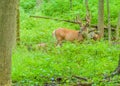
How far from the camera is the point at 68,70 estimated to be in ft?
29.3

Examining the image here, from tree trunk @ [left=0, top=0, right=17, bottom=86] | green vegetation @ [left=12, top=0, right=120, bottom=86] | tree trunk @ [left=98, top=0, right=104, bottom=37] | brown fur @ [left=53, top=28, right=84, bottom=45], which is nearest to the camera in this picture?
tree trunk @ [left=0, top=0, right=17, bottom=86]

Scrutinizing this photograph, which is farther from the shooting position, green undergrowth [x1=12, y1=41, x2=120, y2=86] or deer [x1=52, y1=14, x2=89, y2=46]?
deer [x1=52, y1=14, x2=89, y2=46]

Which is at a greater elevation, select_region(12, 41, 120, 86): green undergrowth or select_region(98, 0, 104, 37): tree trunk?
select_region(98, 0, 104, 37): tree trunk

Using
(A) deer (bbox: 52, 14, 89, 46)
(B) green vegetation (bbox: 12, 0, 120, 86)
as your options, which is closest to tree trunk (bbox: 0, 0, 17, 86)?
(B) green vegetation (bbox: 12, 0, 120, 86)

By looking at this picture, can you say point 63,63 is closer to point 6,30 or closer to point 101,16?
point 6,30

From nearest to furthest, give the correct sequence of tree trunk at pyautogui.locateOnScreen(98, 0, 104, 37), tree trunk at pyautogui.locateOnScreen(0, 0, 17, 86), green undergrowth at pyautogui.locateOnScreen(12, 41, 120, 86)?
tree trunk at pyautogui.locateOnScreen(0, 0, 17, 86) < green undergrowth at pyautogui.locateOnScreen(12, 41, 120, 86) < tree trunk at pyautogui.locateOnScreen(98, 0, 104, 37)

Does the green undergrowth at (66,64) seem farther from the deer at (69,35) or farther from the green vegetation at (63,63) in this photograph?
the deer at (69,35)

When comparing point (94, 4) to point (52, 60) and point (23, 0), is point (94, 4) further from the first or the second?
point (52, 60)

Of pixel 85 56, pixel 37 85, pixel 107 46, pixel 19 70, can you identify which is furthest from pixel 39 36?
pixel 37 85

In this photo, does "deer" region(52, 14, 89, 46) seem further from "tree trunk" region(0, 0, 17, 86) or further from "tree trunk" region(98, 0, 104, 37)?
"tree trunk" region(0, 0, 17, 86)

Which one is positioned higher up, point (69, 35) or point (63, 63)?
point (69, 35)

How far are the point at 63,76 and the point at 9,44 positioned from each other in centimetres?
259

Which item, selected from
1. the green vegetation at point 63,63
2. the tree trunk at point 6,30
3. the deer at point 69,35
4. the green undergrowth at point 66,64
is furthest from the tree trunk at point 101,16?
the tree trunk at point 6,30

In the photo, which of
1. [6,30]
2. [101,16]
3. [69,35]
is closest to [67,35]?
[69,35]
